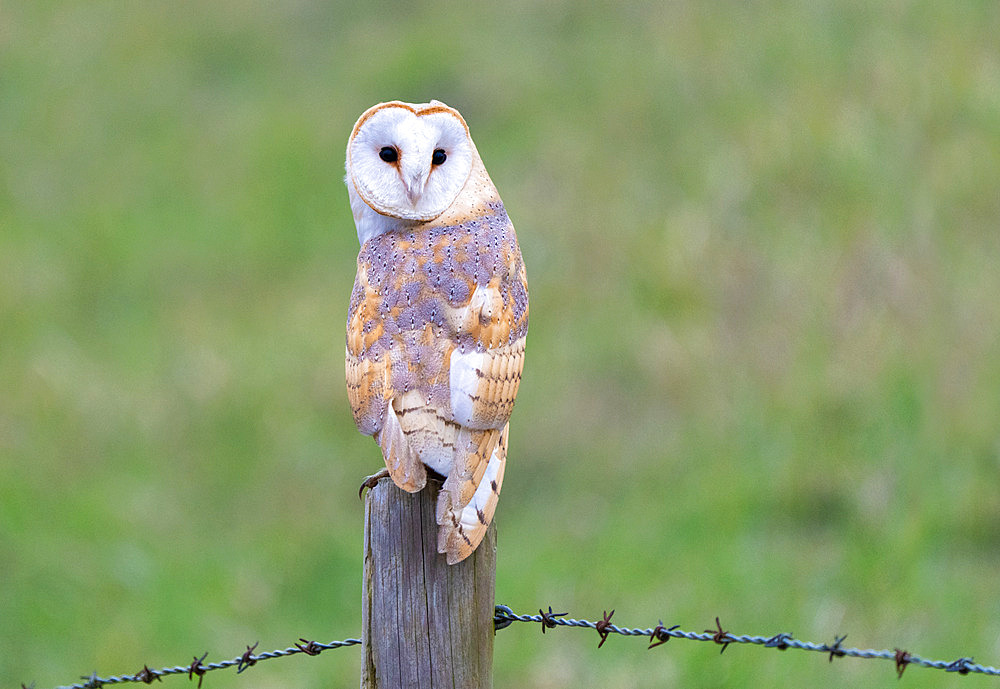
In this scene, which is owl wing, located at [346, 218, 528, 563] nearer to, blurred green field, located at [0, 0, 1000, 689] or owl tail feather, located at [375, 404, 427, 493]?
owl tail feather, located at [375, 404, 427, 493]

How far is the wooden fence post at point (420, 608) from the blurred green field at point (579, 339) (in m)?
2.97

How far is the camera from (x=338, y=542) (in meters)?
7.14

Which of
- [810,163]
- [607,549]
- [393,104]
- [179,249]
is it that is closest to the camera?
[393,104]

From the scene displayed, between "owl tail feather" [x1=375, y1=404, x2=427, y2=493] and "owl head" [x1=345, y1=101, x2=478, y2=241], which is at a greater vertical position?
"owl head" [x1=345, y1=101, x2=478, y2=241]

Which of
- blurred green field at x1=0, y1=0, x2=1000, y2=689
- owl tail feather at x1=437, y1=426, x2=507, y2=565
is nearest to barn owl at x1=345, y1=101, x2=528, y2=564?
owl tail feather at x1=437, y1=426, x2=507, y2=565

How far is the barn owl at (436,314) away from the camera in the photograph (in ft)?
9.18

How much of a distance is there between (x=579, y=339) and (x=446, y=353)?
5477 millimetres

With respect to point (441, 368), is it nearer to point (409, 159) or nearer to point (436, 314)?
point (436, 314)

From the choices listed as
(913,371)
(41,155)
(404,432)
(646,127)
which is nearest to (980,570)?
(913,371)

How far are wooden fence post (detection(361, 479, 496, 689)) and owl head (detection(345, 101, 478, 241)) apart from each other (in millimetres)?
970

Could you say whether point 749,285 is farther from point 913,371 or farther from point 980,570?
point 980,570

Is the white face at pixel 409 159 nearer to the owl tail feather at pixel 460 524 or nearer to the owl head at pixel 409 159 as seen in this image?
the owl head at pixel 409 159

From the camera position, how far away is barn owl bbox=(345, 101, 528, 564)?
2.80 metres

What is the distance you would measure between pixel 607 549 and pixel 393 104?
162 inches
